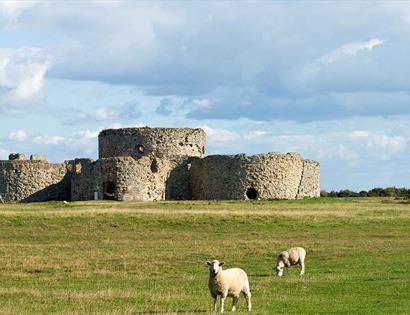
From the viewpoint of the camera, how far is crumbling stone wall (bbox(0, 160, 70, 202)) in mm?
60344

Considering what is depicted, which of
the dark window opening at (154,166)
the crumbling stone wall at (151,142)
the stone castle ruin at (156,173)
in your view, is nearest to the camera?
the stone castle ruin at (156,173)

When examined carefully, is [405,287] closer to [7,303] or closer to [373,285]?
[373,285]

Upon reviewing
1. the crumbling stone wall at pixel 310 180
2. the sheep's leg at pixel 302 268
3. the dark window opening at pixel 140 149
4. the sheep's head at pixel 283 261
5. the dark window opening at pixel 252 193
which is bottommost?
the sheep's leg at pixel 302 268

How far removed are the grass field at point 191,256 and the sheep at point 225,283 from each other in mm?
428

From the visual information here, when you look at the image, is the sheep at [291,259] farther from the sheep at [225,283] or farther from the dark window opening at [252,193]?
the dark window opening at [252,193]

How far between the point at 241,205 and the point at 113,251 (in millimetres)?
21735

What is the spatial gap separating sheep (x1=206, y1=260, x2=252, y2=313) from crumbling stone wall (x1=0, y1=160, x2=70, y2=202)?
44.7 m

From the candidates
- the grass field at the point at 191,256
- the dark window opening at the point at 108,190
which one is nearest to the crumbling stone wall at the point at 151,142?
the dark window opening at the point at 108,190

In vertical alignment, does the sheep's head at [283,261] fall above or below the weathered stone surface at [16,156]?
below

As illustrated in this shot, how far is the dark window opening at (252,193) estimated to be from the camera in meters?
60.7

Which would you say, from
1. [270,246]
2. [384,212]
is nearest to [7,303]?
[270,246]

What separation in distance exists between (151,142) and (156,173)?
300 cm

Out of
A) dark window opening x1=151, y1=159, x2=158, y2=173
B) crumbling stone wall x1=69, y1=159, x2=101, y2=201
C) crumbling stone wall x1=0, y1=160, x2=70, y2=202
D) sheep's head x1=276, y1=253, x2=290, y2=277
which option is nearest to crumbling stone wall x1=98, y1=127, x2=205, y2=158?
dark window opening x1=151, y1=159, x2=158, y2=173

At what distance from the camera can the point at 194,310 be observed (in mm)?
17219
